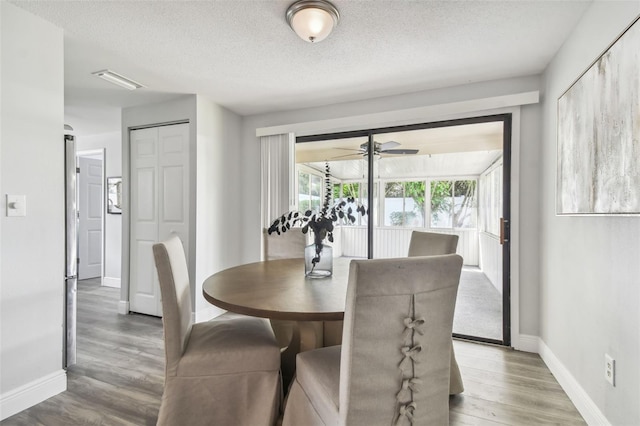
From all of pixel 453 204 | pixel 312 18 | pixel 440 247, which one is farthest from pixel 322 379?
pixel 453 204

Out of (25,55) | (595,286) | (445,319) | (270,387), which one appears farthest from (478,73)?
(25,55)

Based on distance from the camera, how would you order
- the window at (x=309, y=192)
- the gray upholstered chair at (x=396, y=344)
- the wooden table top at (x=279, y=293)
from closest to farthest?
the gray upholstered chair at (x=396, y=344), the wooden table top at (x=279, y=293), the window at (x=309, y=192)

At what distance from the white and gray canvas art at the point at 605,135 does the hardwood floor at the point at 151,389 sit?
119cm

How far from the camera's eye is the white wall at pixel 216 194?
10.7 ft

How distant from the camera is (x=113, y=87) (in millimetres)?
2979

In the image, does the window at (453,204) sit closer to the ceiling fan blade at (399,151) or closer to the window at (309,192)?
the ceiling fan blade at (399,151)

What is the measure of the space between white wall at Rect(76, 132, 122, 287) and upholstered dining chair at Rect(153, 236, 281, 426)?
13.1 feet

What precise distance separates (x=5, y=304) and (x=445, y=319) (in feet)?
7.65

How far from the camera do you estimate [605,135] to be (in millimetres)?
1494

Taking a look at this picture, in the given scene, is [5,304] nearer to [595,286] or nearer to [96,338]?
[96,338]

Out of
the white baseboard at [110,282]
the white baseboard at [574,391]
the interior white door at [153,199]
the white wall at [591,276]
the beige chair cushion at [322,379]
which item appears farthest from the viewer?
the white baseboard at [110,282]

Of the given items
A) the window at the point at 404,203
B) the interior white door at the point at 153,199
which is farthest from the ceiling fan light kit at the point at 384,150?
the interior white door at the point at 153,199

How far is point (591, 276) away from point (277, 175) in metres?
2.91

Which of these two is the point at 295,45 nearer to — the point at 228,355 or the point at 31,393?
the point at 228,355
